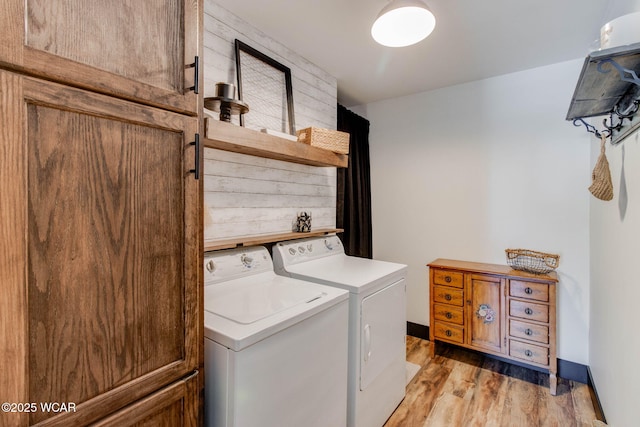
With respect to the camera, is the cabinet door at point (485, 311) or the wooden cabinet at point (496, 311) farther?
the cabinet door at point (485, 311)

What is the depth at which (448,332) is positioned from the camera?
2.61m

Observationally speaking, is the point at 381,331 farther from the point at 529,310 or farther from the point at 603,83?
the point at 603,83

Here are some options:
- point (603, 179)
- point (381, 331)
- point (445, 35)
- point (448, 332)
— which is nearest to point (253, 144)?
point (381, 331)

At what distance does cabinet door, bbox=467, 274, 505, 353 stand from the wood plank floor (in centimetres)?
25

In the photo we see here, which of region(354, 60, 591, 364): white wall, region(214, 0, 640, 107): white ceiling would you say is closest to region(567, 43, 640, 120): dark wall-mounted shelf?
region(214, 0, 640, 107): white ceiling

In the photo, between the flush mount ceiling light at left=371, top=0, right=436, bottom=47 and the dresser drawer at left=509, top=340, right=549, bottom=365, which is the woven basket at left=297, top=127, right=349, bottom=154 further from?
the dresser drawer at left=509, top=340, right=549, bottom=365

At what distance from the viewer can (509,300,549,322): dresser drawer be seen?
222 centimetres

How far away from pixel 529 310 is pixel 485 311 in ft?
0.97

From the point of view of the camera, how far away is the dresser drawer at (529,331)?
7.29 ft

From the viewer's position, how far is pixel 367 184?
3.39 metres

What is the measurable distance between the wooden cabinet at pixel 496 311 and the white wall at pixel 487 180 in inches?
12.2

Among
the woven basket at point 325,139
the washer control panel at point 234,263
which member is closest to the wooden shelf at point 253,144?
the woven basket at point 325,139

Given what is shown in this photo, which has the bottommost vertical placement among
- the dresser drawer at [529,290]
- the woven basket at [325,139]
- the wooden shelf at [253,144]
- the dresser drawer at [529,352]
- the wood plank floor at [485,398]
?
the wood plank floor at [485,398]

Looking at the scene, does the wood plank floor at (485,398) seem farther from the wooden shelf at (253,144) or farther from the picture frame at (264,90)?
the picture frame at (264,90)
